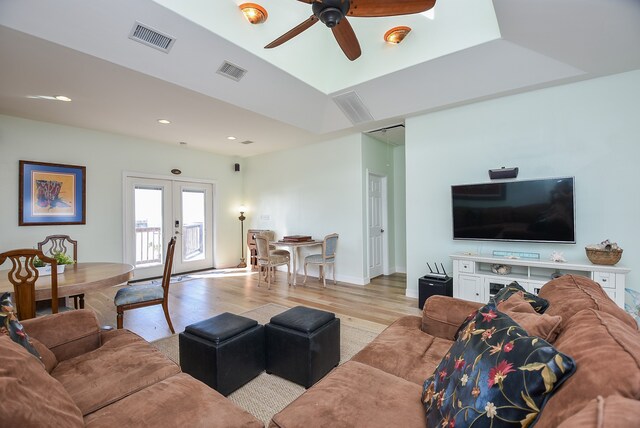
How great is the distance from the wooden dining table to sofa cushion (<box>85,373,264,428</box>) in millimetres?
1488

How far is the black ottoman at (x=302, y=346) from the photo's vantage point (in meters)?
2.06

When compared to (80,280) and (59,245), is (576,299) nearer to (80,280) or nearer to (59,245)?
(80,280)

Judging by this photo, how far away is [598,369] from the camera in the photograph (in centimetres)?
70

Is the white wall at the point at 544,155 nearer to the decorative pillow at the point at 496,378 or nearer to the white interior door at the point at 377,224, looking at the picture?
the white interior door at the point at 377,224

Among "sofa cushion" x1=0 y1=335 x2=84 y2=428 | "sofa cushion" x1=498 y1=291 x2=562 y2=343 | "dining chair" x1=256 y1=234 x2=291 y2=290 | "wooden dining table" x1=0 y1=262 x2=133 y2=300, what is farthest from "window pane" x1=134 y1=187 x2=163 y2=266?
"sofa cushion" x1=498 y1=291 x2=562 y2=343

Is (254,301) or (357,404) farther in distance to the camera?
(254,301)

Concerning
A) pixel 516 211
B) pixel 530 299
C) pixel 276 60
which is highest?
pixel 276 60

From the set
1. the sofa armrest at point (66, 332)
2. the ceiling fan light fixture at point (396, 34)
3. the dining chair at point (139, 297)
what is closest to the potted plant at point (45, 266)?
the dining chair at point (139, 297)

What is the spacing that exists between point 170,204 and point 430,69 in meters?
5.14

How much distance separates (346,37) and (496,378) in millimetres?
2531

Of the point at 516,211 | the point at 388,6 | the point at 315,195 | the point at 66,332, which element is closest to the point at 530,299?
the point at 388,6

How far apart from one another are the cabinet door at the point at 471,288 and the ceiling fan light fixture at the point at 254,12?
3642 mm

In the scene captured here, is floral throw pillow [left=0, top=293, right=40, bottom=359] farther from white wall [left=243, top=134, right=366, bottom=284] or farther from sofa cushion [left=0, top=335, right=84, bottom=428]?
white wall [left=243, top=134, right=366, bottom=284]

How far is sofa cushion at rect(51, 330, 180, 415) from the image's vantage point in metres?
1.33
